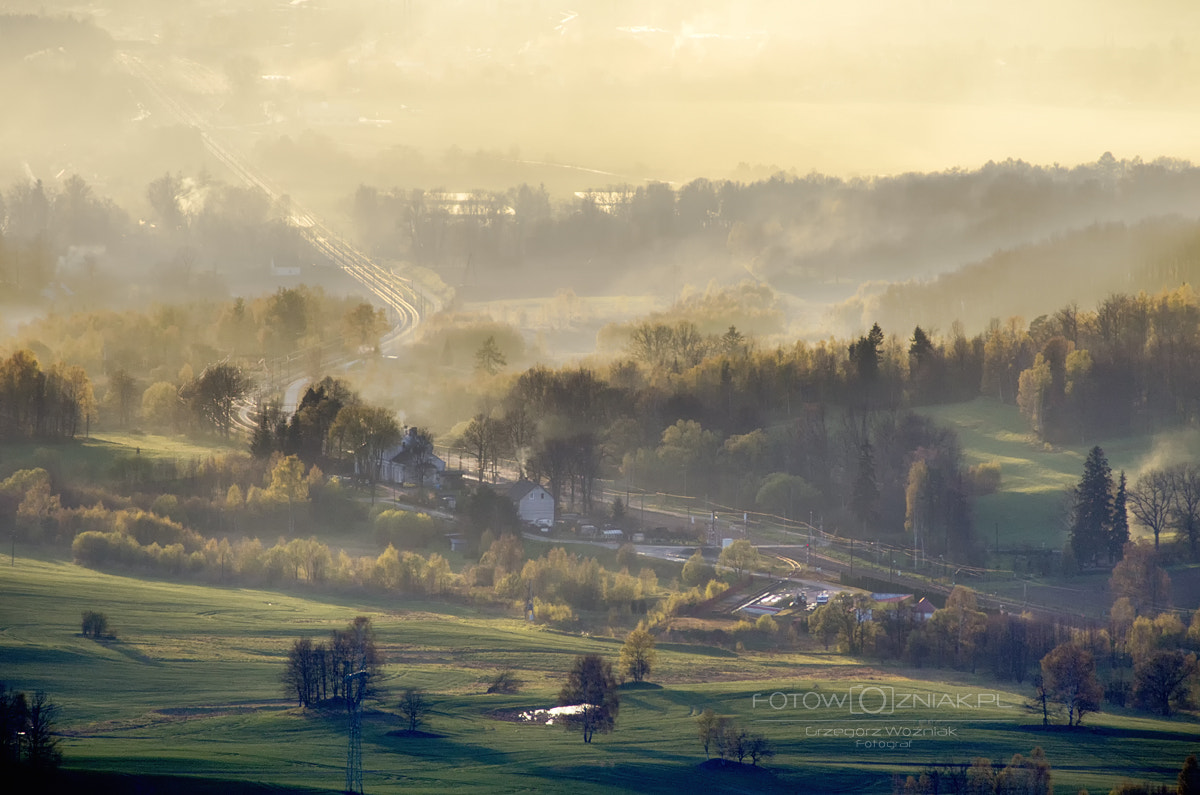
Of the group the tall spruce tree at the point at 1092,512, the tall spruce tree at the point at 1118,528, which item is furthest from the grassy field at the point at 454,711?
the tall spruce tree at the point at 1118,528

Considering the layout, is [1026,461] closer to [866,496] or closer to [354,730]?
[866,496]

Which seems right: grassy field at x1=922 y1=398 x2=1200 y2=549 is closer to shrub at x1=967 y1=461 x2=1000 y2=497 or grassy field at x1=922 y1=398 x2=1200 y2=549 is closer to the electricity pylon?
shrub at x1=967 y1=461 x2=1000 y2=497

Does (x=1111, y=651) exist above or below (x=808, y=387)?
below

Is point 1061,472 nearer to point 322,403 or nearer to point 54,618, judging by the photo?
point 322,403

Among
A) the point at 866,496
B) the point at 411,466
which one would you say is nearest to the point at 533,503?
the point at 411,466

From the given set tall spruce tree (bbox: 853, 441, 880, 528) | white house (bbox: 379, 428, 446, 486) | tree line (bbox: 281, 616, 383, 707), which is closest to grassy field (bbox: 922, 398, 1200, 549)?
tall spruce tree (bbox: 853, 441, 880, 528)

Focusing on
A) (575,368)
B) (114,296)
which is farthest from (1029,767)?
(114,296)
